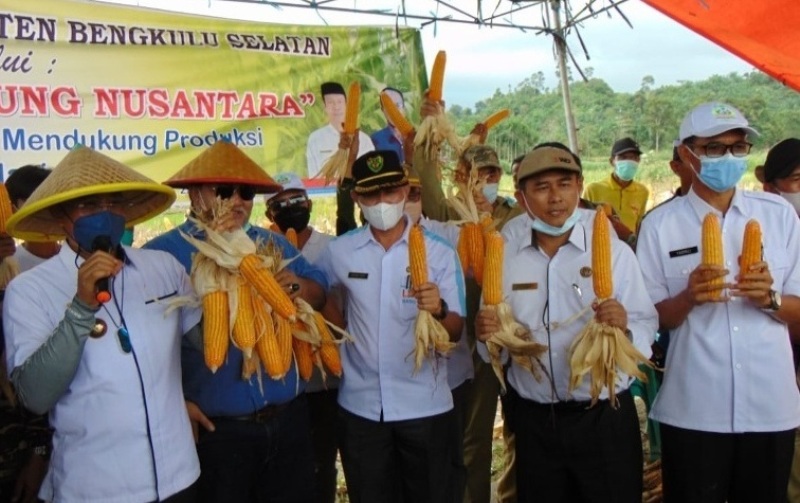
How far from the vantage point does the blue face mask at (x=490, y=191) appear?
4.32 metres

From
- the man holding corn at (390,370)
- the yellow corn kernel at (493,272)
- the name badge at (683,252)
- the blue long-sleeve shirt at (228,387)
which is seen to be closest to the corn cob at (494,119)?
the man holding corn at (390,370)

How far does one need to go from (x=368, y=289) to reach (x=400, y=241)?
0.30 m

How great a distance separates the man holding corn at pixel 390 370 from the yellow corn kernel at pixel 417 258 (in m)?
0.24

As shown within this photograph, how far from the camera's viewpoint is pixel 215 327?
2.41m

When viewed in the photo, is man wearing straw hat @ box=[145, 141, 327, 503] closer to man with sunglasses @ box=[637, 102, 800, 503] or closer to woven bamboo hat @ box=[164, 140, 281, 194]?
woven bamboo hat @ box=[164, 140, 281, 194]

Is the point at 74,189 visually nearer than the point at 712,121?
Yes

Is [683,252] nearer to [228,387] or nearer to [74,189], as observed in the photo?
[228,387]

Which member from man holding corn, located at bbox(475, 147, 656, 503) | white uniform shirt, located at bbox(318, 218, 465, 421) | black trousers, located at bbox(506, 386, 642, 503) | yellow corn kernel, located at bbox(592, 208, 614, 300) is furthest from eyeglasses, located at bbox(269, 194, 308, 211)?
yellow corn kernel, located at bbox(592, 208, 614, 300)

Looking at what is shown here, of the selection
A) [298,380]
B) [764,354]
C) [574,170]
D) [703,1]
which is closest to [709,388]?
[764,354]

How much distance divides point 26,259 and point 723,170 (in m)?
3.77

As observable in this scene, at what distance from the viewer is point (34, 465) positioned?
288 centimetres

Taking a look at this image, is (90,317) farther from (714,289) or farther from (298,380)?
(714,289)

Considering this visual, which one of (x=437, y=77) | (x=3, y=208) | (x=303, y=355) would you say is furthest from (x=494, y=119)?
(x=3, y=208)

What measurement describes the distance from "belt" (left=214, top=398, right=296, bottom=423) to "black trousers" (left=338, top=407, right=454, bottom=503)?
1.30 feet
